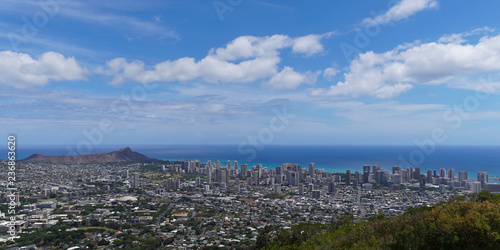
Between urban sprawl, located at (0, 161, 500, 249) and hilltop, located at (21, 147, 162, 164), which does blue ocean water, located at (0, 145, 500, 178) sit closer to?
urban sprawl, located at (0, 161, 500, 249)

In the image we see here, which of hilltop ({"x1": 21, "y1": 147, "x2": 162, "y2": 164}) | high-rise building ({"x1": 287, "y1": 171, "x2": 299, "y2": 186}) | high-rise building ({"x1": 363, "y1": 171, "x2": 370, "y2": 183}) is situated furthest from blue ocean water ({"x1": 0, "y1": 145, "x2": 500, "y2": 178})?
hilltop ({"x1": 21, "y1": 147, "x2": 162, "y2": 164})

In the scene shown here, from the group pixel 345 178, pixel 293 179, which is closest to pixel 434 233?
pixel 293 179

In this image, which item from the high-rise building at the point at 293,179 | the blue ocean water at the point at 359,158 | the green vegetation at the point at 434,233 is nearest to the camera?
the green vegetation at the point at 434,233

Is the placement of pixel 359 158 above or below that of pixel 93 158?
below

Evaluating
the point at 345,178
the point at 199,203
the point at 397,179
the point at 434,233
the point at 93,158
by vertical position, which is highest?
the point at 434,233

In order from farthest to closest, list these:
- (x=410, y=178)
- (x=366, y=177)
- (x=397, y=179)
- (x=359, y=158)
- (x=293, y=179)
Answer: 1. (x=359, y=158)
2. (x=366, y=177)
3. (x=410, y=178)
4. (x=293, y=179)
5. (x=397, y=179)

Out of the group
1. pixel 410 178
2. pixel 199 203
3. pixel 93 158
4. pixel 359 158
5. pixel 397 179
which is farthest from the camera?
pixel 359 158

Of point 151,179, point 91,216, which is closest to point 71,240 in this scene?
point 91,216

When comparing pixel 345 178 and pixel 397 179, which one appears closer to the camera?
pixel 397 179

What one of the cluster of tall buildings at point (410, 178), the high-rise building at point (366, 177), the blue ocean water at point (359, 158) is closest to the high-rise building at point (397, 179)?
the cluster of tall buildings at point (410, 178)

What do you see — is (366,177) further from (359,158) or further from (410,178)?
(359,158)

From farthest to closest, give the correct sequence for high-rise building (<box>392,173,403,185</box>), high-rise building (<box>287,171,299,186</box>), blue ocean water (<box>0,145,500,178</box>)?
blue ocean water (<box>0,145,500,178</box>), high-rise building (<box>287,171,299,186</box>), high-rise building (<box>392,173,403,185</box>)

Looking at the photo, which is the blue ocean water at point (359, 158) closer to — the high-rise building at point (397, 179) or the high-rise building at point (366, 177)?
the high-rise building at point (366, 177)

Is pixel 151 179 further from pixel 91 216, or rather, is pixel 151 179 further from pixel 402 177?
pixel 402 177
